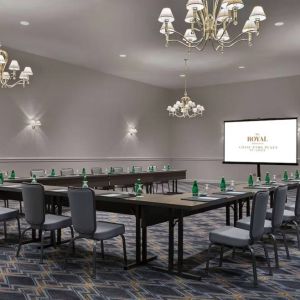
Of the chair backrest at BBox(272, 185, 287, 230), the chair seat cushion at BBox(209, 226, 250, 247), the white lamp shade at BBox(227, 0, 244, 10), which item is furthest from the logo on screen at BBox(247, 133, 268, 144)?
the chair seat cushion at BBox(209, 226, 250, 247)

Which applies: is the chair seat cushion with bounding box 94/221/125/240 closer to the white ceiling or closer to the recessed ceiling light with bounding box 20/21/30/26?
the white ceiling

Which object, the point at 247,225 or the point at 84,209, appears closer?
the point at 84,209

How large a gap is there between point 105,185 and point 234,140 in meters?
6.59

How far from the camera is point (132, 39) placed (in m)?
8.22

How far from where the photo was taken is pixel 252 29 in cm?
448

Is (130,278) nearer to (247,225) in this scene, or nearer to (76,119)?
(247,225)

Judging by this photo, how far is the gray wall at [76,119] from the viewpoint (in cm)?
934

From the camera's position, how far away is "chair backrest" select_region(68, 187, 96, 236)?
11.3 feet

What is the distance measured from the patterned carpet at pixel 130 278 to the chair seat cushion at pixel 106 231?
36 cm

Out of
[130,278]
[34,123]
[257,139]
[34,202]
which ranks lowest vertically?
[130,278]

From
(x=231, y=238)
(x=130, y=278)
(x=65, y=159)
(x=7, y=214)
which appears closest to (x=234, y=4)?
(x=231, y=238)

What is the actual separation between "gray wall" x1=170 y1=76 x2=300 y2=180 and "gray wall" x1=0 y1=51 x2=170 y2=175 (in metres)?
1.05

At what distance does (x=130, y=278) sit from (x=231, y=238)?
989 millimetres

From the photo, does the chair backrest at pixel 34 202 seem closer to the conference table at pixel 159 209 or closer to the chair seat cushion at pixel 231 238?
the conference table at pixel 159 209
